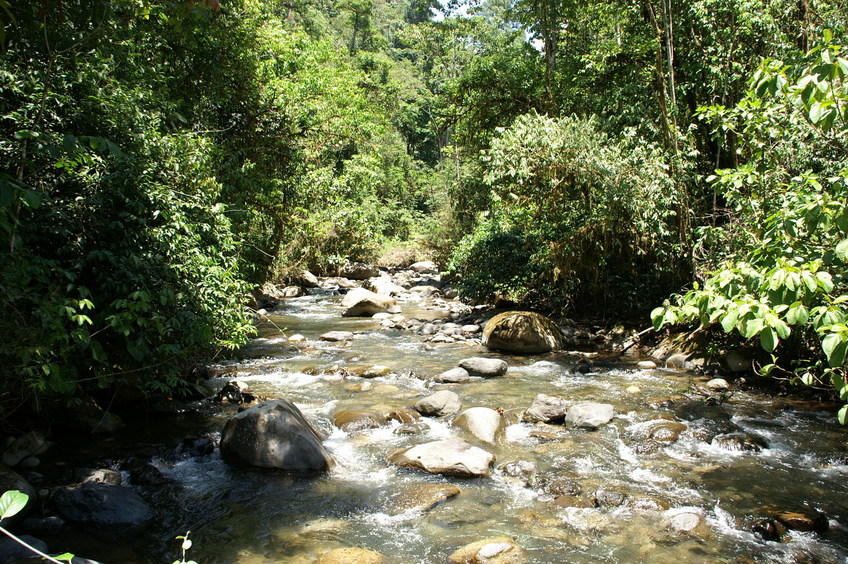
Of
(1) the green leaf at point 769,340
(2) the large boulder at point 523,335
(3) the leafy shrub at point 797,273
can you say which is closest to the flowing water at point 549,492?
(3) the leafy shrub at point 797,273

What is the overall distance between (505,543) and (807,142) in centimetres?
774

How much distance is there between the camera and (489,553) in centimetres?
393

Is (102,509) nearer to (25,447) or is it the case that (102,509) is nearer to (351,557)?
(25,447)

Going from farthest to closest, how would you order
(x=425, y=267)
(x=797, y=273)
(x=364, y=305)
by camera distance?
(x=425, y=267) → (x=364, y=305) → (x=797, y=273)

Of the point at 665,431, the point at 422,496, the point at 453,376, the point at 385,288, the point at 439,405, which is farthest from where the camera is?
the point at 385,288

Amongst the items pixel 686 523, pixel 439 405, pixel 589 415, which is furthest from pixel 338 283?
pixel 686 523

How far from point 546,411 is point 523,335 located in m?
3.90

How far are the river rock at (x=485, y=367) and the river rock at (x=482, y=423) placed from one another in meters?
2.14

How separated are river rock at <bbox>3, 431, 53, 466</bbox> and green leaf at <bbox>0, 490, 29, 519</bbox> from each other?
14.7ft

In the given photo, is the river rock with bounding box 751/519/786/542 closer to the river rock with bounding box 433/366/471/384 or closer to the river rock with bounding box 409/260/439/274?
the river rock with bounding box 433/366/471/384

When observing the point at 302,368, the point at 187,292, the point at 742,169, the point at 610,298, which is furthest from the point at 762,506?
the point at 610,298

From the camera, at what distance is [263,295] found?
1609 cm

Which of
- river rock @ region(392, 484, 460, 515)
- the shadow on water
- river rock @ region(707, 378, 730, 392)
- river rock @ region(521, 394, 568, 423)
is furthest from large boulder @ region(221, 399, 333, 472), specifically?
river rock @ region(707, 378, 730, 392)

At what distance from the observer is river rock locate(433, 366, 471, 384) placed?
850 cm
